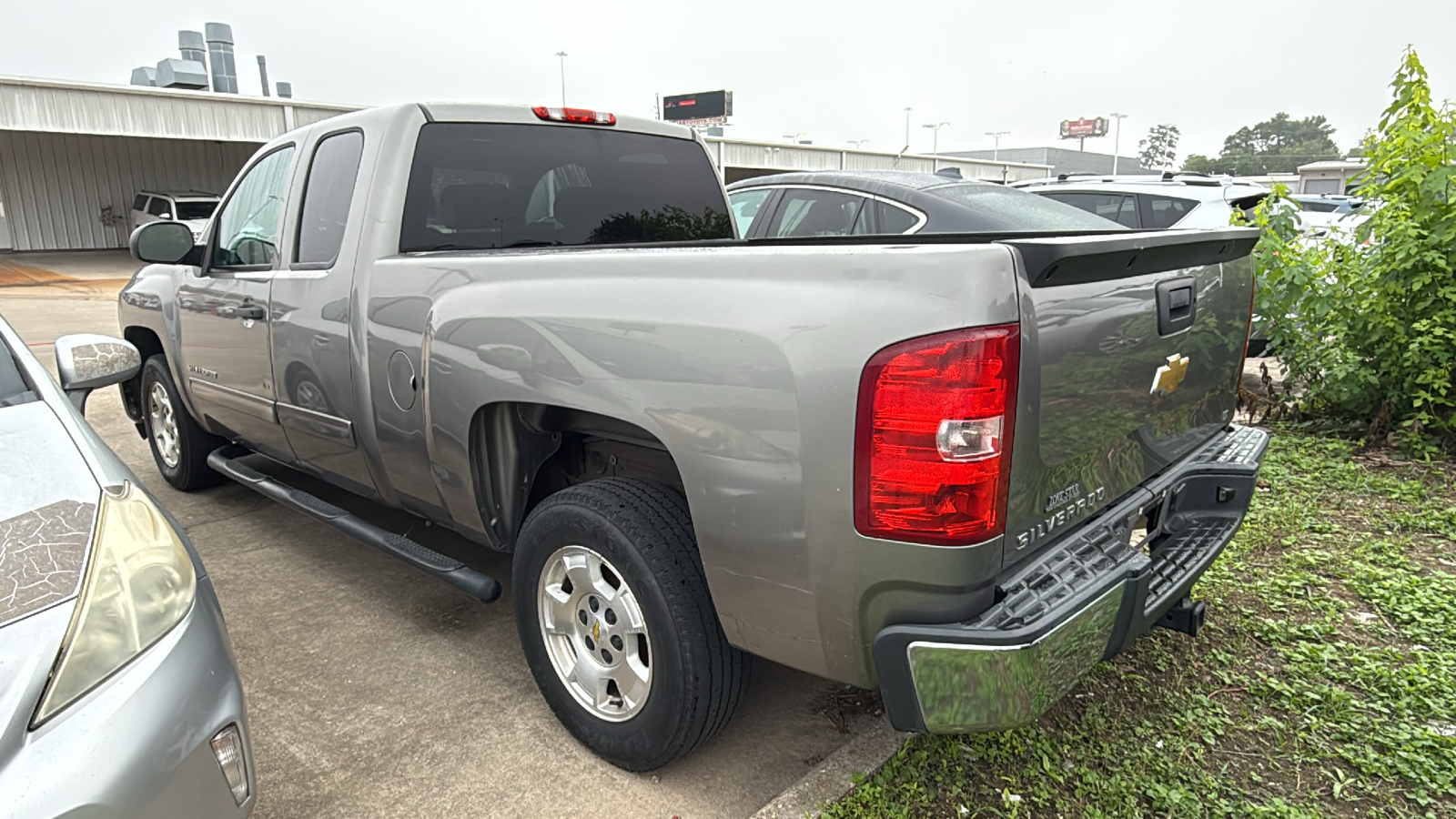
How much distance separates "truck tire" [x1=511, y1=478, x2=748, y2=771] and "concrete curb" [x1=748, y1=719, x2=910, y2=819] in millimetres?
252

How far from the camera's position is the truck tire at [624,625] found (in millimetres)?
2238

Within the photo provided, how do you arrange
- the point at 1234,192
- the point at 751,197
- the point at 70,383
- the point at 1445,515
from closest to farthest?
1. the point at 70,383
2. the point at 1445,515
3. the point at 751,197
4. the point at 1234,192

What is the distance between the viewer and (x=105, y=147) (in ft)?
76.8

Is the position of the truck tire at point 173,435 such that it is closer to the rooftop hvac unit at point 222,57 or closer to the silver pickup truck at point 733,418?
the silver pickup truck at point 733,418

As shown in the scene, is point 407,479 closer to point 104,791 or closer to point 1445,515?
point 104,791

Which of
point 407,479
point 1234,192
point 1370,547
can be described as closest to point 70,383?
point 407,479

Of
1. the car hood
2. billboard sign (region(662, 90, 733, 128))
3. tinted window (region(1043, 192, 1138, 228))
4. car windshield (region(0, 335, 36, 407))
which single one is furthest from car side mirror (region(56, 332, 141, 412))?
billboard sign (region(662, 90, 733, 128))

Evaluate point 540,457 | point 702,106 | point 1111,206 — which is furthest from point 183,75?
point 702,106

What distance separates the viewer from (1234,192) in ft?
26.5

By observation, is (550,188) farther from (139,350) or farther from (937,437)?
(139,350)

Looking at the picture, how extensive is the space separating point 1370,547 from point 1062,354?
3015 mm

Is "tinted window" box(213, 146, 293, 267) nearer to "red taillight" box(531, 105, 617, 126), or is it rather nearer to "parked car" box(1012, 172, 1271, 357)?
"red taillight" box(531, 105, 617, 126)

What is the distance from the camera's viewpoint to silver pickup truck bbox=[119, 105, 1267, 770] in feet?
5.90

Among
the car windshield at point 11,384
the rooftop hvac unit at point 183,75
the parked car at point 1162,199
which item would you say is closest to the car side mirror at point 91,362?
the car windshield at point 11,384
